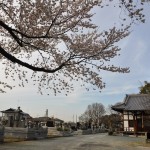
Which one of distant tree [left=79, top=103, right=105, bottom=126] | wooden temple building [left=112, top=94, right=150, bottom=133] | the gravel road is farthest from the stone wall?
distant tree [left=79, top=103, right=105, bottom=126]

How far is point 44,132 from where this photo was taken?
37.1m

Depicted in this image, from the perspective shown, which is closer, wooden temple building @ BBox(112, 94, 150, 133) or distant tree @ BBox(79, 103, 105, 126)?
wooden temple building @ BBox(112, 94, 150, 133)

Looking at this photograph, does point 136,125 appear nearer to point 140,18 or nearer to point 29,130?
point 29,130

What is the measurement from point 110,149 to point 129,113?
31.6m

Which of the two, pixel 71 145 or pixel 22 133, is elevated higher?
pixel 22 133

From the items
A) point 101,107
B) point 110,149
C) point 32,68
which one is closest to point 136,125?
point 110,149

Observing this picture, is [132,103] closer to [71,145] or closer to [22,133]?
[22,133]

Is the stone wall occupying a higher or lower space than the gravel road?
higher

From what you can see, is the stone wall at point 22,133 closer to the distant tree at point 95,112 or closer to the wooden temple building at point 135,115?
the wooden temple building at point 135,115

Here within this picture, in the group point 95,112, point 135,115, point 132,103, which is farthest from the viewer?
point 95,112

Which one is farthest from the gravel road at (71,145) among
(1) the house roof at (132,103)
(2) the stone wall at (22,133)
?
(1) the house roof at (132,103)

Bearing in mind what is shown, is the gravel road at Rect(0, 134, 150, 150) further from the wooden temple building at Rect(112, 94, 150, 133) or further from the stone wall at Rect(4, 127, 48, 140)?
the wooden temple building at Rect(112, 94, 150, 133)

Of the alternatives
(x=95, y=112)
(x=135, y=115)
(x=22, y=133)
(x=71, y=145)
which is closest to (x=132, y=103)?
(x=135, y=115)

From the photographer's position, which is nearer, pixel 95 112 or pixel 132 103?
pixel 132 103
